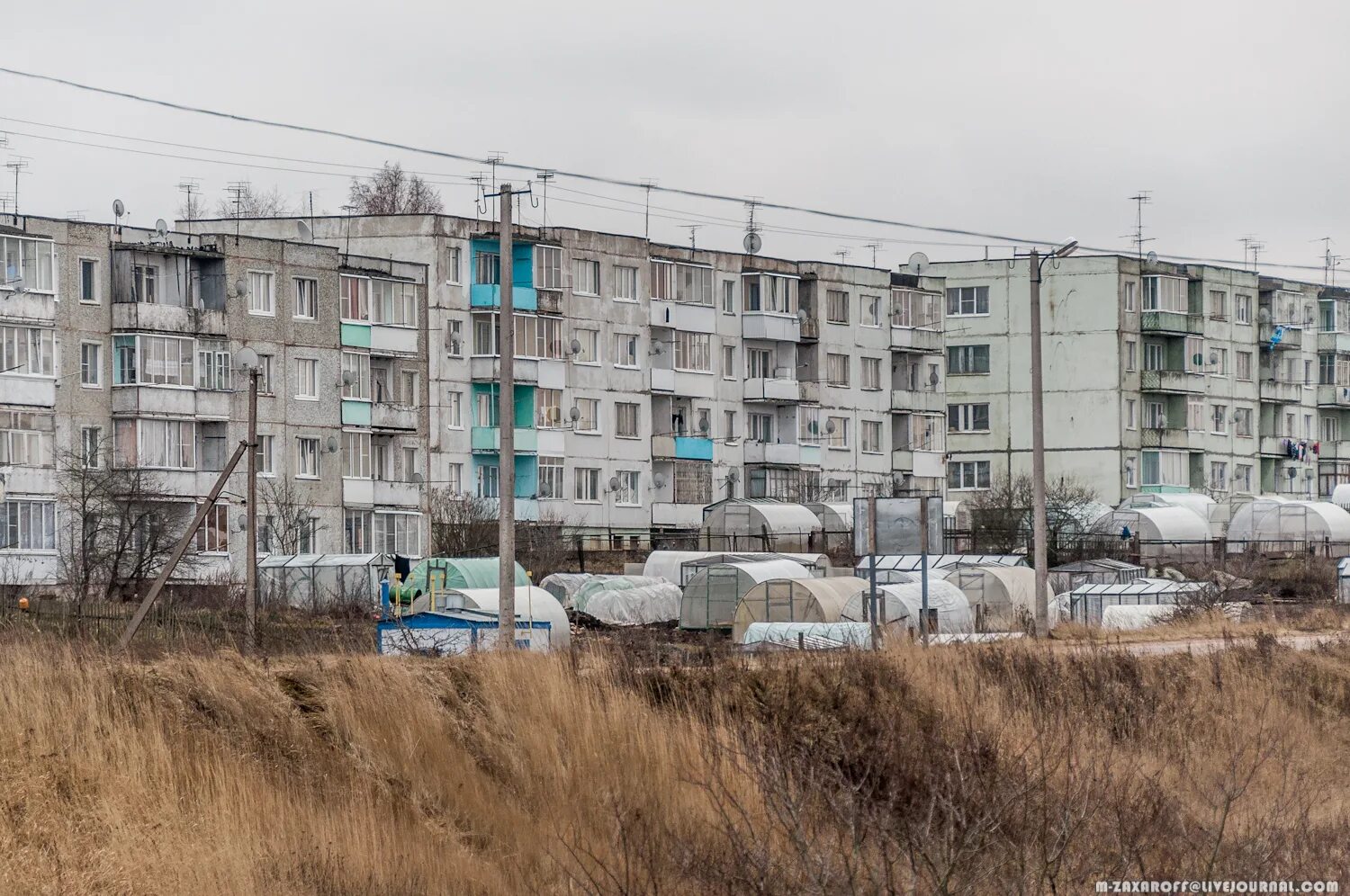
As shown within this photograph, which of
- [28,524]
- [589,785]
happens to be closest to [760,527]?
[28,524]

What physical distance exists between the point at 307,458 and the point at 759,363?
25465mm

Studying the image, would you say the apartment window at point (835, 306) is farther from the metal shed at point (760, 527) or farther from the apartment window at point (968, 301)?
the metal shed at point (760, 527)

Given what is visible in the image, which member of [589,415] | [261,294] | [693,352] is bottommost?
[589,415]

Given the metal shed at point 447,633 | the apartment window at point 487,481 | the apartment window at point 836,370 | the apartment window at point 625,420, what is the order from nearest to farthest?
the metal shed at point 447,633, the apartment window at point 487,481, the apartment window at point 625,420, the apartment window at point 836,370

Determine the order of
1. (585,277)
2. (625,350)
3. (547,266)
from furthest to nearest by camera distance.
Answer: (625,350)
(585,277)
(547,266)

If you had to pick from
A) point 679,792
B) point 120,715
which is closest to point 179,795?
point 120,715

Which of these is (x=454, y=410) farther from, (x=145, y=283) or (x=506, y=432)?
(x=506, y=432)

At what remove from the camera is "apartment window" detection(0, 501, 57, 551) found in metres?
58.7

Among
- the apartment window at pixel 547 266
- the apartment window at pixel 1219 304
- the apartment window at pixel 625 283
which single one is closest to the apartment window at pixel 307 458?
the apartment window at pixel 547 266

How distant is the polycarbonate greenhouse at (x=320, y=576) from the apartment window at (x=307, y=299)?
10908 millimetres

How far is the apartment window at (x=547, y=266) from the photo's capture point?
77.2 meters

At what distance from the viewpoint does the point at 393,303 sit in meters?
71.9

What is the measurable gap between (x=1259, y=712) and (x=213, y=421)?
148 ft

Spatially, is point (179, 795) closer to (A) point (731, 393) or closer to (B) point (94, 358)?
(B) point (94, 358)
